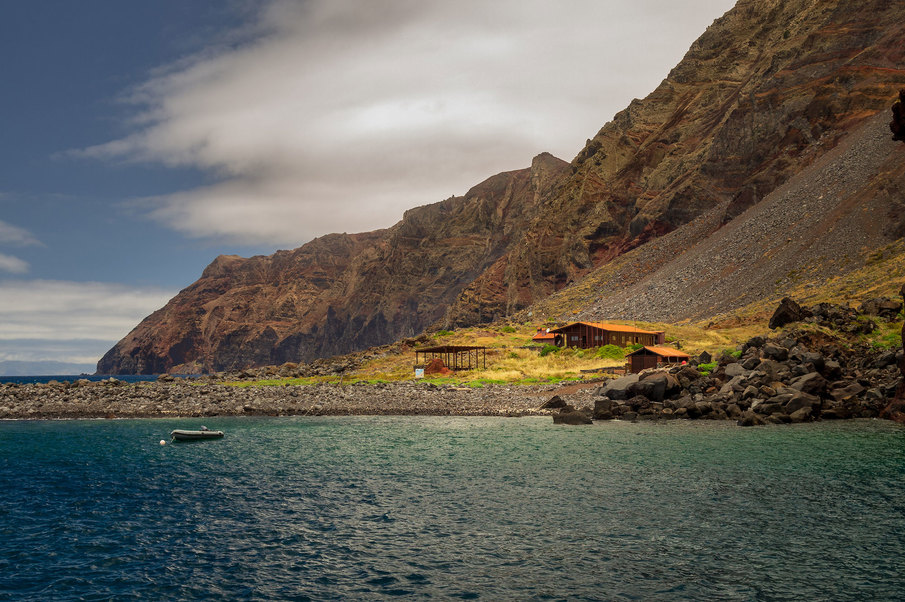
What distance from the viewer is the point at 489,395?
65.2 meters

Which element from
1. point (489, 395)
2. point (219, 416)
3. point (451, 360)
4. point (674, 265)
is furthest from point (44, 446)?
point (674, 265)

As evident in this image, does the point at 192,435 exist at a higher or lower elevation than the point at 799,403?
lower

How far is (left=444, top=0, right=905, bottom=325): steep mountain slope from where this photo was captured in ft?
451

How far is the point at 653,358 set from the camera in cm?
6869

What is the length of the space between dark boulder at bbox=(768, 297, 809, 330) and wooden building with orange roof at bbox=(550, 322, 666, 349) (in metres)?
17.6

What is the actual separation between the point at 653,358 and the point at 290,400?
40.4 m

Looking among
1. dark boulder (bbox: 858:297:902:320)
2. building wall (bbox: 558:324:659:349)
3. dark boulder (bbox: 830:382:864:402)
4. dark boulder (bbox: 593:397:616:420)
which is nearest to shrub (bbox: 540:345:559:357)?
building wall (bbox: 558:324:659:349)

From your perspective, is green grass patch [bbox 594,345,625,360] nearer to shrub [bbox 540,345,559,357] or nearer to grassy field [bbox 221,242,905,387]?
grassy field [bbox 221,242,905,387]

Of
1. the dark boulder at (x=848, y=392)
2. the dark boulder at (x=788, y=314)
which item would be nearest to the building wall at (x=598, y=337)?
the dark boulder at (x=788, y=314)

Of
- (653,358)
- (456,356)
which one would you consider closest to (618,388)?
(653,358)

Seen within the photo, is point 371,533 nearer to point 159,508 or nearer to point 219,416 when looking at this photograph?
point 159,508

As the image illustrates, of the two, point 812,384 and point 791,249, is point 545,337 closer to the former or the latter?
point 791,249

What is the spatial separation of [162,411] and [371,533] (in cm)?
5177

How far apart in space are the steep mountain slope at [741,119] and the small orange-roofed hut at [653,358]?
86.8 m
